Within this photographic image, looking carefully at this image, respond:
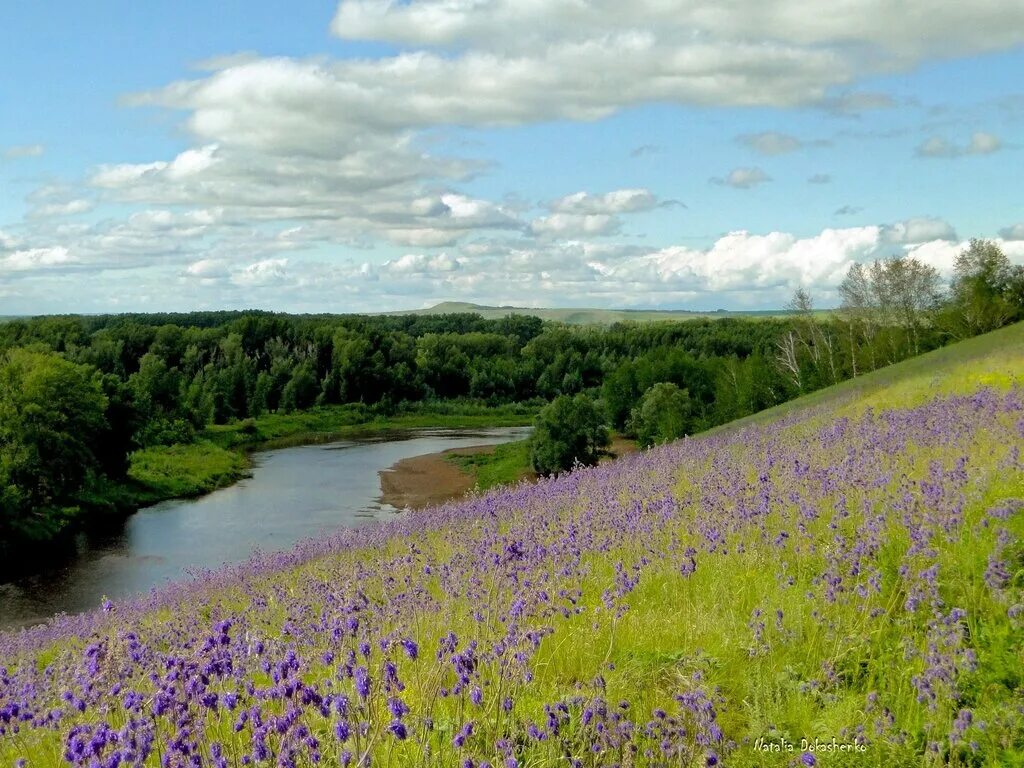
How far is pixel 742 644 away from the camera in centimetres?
485

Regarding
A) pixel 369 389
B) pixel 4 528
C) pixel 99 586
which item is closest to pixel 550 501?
pixel 99 586

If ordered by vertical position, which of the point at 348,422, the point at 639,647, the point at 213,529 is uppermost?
the point at 639,647

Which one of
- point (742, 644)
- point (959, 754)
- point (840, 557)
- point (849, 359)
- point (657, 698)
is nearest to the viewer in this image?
point (959, 754)

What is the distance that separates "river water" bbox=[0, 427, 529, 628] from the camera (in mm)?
27875

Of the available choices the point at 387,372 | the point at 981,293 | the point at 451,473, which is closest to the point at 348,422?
the point at 387,372

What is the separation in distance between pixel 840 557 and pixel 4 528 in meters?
40.5

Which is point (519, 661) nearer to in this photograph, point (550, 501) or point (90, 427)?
point (550, 501)

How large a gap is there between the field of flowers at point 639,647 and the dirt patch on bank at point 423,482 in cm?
3360

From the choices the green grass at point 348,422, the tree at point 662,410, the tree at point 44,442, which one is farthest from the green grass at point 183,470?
the tree at point 662,410

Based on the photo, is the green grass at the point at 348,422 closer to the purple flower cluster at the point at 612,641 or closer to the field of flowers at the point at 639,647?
the purple flower cluster at the point at 612,641

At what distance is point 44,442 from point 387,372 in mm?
69461

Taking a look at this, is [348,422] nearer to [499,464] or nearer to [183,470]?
[183,470]

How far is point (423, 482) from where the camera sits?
51.4 m

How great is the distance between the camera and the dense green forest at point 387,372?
44875 mm
